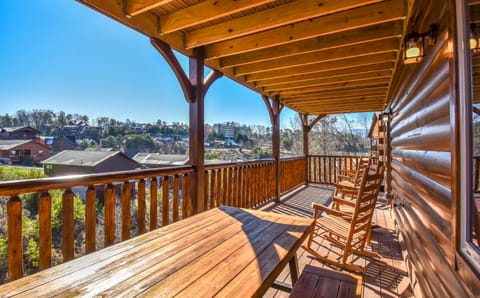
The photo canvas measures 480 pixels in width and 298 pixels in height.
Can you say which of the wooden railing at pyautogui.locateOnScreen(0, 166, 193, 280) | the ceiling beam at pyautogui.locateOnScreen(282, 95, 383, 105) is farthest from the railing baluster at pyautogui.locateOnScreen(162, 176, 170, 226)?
the ceiling beam at pyautogui.locateOnScreen(282, 95, 383, 105)

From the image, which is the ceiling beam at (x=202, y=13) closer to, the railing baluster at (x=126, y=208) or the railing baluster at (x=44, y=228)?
the railing baluster at (x=126, y=208)

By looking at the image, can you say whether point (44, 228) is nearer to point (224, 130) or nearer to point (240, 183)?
point (240, 183)

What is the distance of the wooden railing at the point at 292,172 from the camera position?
245 inches

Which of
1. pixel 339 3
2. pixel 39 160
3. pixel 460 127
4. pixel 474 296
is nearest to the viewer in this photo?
pixel 474 296

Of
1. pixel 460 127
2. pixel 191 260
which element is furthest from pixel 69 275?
pixel 460 127

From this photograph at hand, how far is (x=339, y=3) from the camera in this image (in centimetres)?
218

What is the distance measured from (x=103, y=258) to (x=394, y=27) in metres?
3.43

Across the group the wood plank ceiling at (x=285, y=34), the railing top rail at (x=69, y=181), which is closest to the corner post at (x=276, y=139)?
the wood plank ceiling at (x=285, y=34)

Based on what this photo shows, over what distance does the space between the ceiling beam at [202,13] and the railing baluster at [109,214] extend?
68.0 inches

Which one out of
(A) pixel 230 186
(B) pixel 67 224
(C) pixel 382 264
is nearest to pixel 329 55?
(A) pixel 230 186

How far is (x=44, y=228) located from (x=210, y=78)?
2.48 metres

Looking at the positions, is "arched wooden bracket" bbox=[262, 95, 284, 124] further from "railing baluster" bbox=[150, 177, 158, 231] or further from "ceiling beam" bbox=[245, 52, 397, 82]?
"railing baluster" bbox=[150, 177, 158, 231]

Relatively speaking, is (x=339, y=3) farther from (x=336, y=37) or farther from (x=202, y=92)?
(x=202, y=92)

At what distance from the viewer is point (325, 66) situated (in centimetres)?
377
